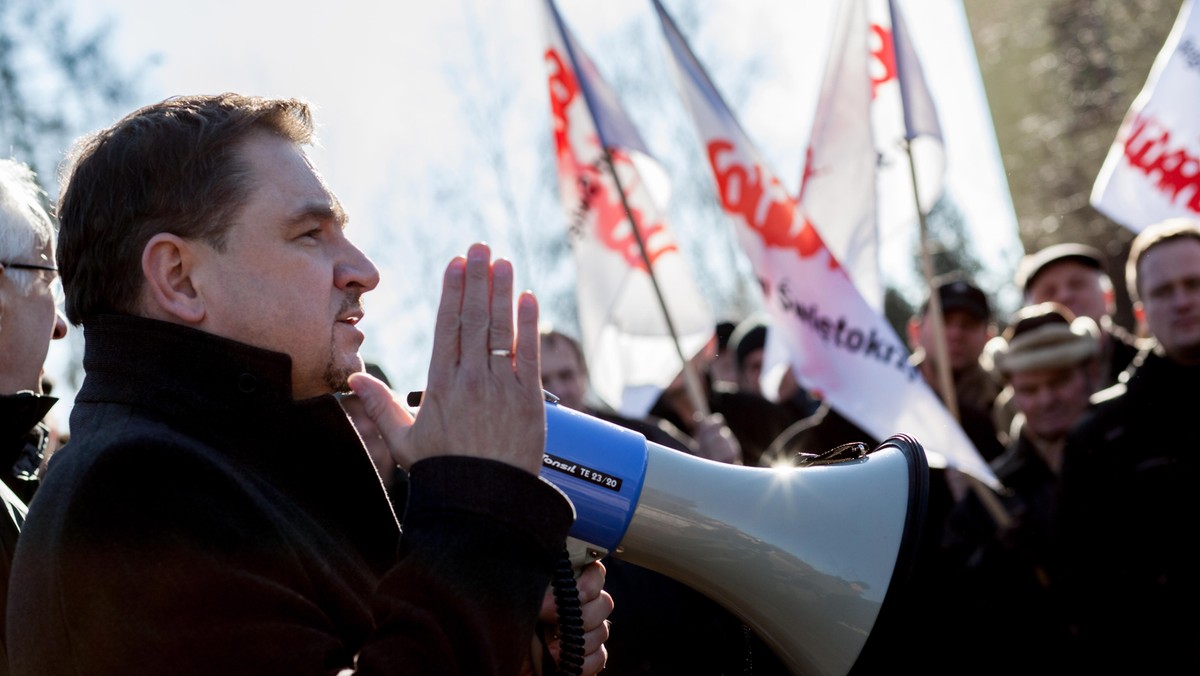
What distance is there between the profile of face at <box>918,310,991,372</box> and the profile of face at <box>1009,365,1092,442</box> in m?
1.04

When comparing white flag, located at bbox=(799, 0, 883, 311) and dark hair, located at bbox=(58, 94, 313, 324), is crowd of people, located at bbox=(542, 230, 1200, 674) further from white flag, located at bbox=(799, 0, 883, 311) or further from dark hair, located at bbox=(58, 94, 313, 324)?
dark hair, located at bbox=(58, 94, 313, 324)

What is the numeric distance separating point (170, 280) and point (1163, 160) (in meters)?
4.58

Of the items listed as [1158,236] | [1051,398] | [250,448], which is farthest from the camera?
[1051,398]

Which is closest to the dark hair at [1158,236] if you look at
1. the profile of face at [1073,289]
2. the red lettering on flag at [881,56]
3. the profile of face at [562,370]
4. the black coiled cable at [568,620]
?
the profile of face at [1073,289]

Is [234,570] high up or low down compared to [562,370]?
up

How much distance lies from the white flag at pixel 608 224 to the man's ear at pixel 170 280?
165 inches

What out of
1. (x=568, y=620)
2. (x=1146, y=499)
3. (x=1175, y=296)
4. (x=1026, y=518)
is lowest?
(x=1026, y=518)

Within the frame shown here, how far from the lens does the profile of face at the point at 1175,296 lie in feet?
13.9

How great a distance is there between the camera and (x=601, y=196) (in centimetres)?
605

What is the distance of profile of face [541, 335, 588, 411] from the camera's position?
4977 millimetres

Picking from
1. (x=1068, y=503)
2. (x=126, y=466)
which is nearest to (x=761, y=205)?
(x=1068, y=503)

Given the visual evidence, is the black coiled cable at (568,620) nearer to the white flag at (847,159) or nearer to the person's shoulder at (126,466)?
the person's shoulder at (126,466)

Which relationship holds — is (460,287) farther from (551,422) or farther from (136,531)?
(136,531)

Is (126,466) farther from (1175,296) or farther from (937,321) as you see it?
(937,321)
